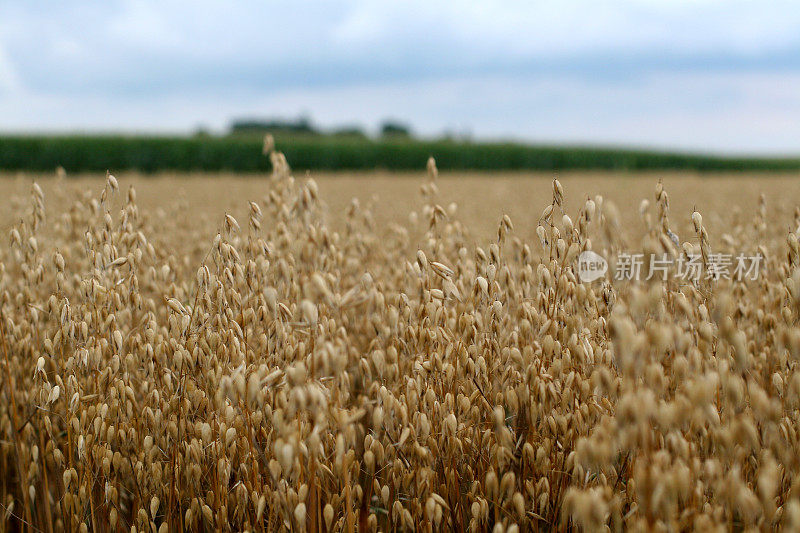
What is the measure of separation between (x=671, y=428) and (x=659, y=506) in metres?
0.18

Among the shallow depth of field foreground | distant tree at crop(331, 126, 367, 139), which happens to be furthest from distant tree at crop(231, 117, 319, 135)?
the shallow depth of field foreground

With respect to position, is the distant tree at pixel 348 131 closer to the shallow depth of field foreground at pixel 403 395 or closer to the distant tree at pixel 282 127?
the distant tree at pixel 282 127

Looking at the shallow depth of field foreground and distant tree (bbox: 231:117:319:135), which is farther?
distant tree (bbox: 231:117:319:135)

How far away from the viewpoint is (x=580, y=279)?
2.07 meters

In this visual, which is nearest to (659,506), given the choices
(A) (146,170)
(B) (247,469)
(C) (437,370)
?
(C) (437,370)

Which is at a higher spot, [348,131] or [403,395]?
[348,131]

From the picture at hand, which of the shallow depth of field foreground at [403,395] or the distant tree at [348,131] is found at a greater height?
the distant tree at [348,131]

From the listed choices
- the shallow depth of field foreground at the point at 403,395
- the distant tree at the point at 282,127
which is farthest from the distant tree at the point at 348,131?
the shallow depth of field foreground at the point at 403,395

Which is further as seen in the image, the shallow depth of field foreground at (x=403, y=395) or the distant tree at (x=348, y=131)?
the distant tree at (x=348, y=131)

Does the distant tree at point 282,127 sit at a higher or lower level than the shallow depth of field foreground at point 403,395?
A: higher

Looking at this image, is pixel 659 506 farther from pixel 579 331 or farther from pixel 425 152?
pixel 425 152

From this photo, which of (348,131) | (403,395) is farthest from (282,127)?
(403,395)

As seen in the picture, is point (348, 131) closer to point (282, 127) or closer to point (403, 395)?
point (282, 127)

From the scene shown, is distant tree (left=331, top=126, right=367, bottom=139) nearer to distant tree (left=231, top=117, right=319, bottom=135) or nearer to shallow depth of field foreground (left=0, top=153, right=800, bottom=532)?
distant tree (left=231, top=117, right=319, bottom=135)
